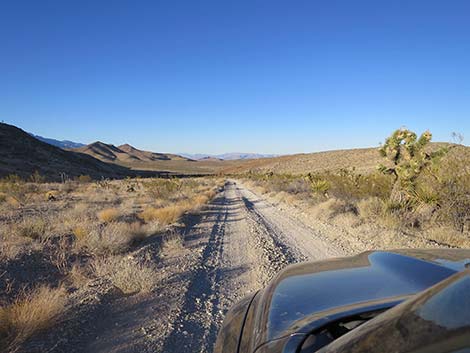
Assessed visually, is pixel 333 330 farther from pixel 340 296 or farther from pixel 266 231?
pixel 266 231

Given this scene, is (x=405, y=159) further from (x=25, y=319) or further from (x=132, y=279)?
(x=25, y=319)

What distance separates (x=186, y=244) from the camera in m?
8.73

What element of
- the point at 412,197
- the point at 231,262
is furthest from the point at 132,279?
the point at 412,197

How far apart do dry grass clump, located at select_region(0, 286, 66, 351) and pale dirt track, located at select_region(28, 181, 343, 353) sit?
0.54 ft

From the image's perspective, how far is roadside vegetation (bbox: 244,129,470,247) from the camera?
8953mm

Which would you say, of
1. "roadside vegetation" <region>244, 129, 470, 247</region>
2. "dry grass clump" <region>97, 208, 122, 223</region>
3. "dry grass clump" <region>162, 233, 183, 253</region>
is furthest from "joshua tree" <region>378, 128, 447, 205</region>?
"dry grass clump" <region>97, 208, 122, 223</region>

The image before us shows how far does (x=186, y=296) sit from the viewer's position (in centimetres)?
515

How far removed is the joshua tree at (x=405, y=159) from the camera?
1137cm

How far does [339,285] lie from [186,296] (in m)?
3.48

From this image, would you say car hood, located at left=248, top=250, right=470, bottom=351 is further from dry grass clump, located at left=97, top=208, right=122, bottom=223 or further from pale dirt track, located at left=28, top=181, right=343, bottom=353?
dry grass clump, located at left=97, top=208, right=122, bottom=223

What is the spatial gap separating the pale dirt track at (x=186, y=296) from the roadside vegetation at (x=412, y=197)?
7.39 ft

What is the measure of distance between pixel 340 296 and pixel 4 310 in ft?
13.1

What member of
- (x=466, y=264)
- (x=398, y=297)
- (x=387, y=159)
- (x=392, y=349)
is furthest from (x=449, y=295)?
(x=387, y=159)

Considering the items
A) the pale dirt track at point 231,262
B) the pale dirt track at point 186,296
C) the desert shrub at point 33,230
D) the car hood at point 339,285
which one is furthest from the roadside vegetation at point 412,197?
the desert shrub at point 33,230
